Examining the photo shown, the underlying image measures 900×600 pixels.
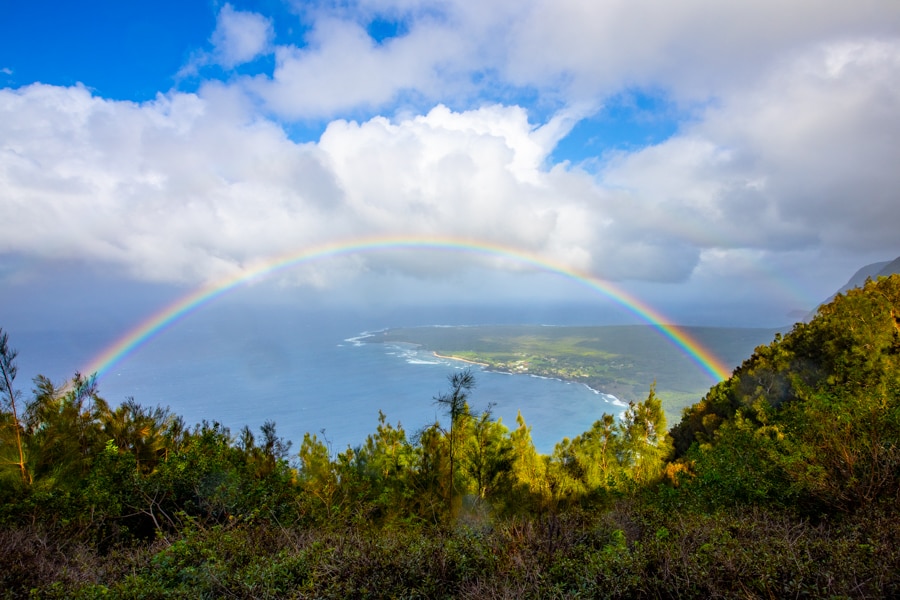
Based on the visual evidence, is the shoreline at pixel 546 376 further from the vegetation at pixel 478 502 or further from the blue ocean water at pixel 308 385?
the vegetation at pixel 478 502

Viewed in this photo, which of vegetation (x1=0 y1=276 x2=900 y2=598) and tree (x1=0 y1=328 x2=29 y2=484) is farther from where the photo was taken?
tree (x1=0 y1=328 x2=29 y2=484)

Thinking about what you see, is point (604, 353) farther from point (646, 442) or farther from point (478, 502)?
point (478, 502)

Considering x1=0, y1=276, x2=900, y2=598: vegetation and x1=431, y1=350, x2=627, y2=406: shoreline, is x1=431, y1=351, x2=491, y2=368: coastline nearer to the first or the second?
x1=431, y1=350, x2=627, y2=406: shoreline

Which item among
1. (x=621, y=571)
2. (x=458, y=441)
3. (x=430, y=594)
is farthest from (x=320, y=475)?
(x=621, y=571)

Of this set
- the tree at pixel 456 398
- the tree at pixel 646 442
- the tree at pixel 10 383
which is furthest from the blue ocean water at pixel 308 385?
the tree at pixel 10 383

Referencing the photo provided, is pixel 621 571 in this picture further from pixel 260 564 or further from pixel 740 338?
pixel 740 338

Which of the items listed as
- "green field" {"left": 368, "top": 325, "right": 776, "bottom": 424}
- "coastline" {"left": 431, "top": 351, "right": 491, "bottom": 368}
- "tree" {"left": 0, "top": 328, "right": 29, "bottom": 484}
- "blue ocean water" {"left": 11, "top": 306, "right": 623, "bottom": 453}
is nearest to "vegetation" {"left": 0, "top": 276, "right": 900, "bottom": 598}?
"tree" {"left": 0, "top": 328, "right": 29, "bottom": 484}
